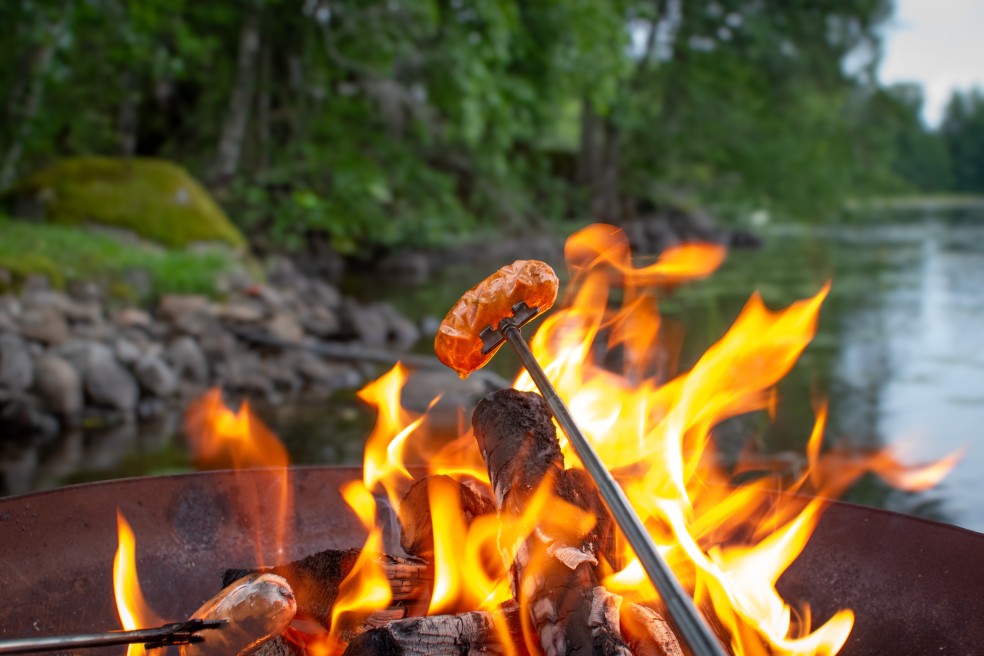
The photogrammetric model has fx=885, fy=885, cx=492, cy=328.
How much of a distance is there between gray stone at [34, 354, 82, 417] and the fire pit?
3.76m

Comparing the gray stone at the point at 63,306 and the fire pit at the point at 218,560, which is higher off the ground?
the fire pit at the point at 218,560

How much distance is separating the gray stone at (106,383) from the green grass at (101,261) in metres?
1.32

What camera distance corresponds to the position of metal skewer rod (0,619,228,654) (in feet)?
4.05

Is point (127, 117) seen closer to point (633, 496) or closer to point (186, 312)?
point (186, 312)

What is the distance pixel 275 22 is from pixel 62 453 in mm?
8659

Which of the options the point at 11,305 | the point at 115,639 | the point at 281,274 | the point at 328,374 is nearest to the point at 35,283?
the point at 11,305

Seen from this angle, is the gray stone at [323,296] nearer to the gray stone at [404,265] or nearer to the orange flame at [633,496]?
the gray stone at [404,265]

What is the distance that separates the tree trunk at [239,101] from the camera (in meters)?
10.5

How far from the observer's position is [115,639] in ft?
4.32

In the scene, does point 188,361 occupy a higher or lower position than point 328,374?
higher

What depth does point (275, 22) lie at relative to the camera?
1194 centimetres

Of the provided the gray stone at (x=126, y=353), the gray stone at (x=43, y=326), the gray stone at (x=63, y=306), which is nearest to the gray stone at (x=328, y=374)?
the gray stone at (x=126, y=353)

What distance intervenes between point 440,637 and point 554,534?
10.4 inches

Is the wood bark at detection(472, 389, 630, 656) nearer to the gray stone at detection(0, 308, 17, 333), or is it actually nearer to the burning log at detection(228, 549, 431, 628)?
the burning log at detection(228, 549, 431, 628)
